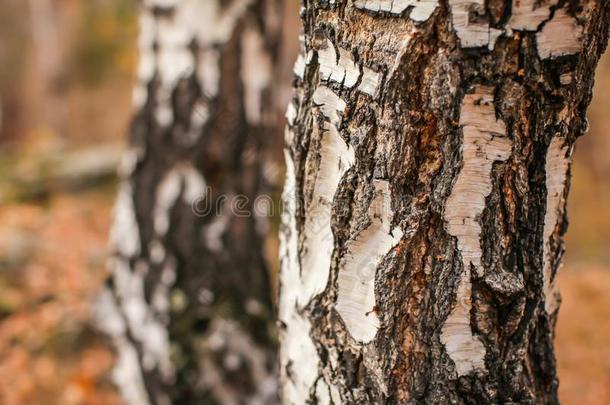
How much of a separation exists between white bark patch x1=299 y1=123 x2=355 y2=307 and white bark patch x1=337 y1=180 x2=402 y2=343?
61 millimetres

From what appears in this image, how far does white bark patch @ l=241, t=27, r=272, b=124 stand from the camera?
2635mm

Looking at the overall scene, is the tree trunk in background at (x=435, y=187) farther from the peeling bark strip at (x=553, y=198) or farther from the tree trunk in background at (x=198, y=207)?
the tree trunk in background at (x=198, y=207)

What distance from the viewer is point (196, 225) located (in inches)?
104

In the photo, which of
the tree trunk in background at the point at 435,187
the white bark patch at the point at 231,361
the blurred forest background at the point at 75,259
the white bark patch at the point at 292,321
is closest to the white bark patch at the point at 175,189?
the white bark patch at the point at 231,361

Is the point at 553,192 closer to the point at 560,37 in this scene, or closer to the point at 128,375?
the point at 560,37

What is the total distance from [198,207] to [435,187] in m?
1.69

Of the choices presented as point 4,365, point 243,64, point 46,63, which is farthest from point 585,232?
point 46,63

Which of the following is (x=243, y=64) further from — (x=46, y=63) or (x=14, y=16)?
(x=14, y=16)

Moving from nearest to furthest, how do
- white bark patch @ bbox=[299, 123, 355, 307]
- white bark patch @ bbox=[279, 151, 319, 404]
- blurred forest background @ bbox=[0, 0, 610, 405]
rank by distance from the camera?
white bark patch @ bbox=[299, 123, 355, 307]
white bark patch @ bbox=[279, 151, 319, 404]
blurred forest background @ bbox=[0, 0, 610, 405]

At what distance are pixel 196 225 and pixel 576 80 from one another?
1.91 meters

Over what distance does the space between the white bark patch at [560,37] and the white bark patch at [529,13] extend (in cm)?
2

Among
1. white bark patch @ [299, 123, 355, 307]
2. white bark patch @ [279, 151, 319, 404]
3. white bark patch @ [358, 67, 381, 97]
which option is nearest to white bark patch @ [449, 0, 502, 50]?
white bark patch @ [358, 67, 381, 97]

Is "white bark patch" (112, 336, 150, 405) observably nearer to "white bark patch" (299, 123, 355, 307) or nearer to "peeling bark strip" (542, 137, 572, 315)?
"white bark patch" (299, 123, 355, 307)

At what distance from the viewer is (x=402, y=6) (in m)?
1.05
